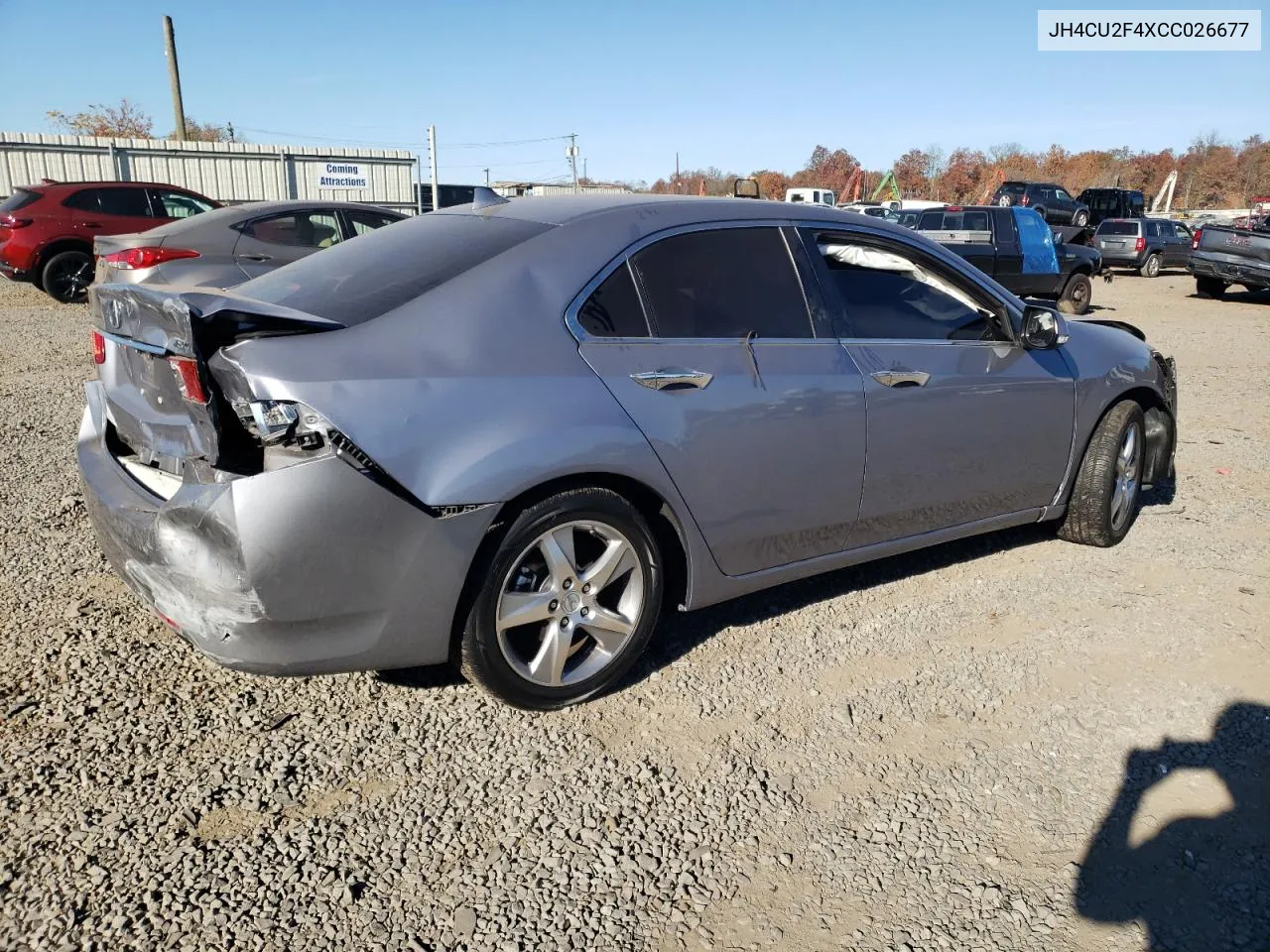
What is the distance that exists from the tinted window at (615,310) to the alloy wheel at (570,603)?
62 cm

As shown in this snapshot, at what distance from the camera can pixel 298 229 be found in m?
10.6

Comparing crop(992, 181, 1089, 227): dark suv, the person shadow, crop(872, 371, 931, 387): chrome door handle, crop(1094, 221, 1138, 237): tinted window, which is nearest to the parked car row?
crop(872, 371, 931, 387): chrome door handle

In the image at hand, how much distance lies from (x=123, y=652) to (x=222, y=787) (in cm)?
96

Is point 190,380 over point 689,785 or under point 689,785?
over

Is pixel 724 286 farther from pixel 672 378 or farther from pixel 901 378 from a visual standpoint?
pixel 901 378

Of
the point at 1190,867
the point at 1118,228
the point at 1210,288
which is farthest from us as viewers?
the point at 1118,228

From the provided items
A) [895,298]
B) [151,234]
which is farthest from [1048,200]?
[895,298]

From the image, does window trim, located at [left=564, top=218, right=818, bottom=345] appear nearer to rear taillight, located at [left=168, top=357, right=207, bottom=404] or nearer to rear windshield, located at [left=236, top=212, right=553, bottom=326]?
rear windshield, located at [left=236, top=212, right=553, bottom=326]

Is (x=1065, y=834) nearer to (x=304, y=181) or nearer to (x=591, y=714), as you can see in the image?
(x=591, y=714)

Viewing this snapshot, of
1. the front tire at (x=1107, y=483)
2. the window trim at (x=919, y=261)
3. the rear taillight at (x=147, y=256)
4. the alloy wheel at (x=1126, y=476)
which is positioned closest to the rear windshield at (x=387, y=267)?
the window trim at (x=919, y=261)

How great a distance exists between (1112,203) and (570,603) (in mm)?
35305

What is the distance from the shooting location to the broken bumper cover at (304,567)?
8.22 ft

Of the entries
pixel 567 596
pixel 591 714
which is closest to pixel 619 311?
pixel 567 596

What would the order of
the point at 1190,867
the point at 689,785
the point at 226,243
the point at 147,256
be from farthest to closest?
the point at 226,243, the point at 147,256, the point at 689,785, the point at 1190,867
